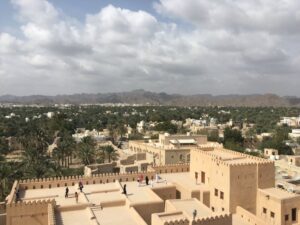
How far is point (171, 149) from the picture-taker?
43938mm

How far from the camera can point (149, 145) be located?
1887 inches

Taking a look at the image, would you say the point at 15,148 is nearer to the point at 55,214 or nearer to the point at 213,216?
the point at 55,214

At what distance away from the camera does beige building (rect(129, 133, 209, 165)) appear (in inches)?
1730

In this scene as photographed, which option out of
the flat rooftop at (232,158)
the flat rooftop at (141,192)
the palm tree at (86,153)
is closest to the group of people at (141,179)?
the flat rooftop at (141,192)

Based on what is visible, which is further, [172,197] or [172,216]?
[172,197]

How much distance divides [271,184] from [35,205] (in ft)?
44.6

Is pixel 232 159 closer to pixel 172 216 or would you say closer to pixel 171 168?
pixel 171 168

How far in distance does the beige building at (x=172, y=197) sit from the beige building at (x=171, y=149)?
55.9 ft

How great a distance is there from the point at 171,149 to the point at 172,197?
20.8 metres

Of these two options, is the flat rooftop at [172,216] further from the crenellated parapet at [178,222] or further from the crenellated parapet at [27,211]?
the crenellated parapet at [27,211]

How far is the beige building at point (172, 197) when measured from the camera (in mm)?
17922

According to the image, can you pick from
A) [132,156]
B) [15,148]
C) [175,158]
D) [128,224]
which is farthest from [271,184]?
[15,148]

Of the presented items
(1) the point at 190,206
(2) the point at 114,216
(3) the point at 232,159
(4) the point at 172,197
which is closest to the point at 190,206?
(1) the point at 190,206

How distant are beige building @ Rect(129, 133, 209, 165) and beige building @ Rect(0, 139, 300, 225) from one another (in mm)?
17051
